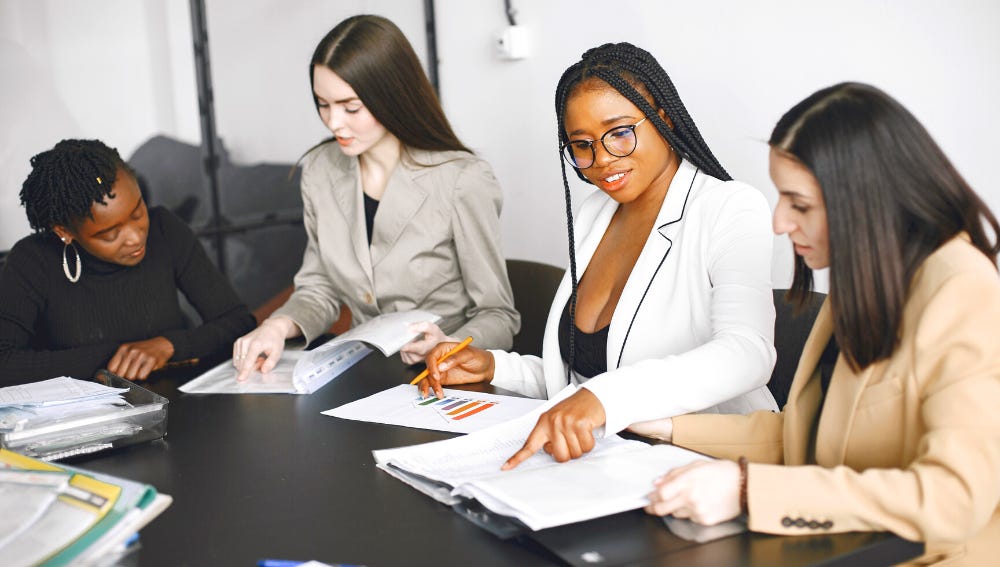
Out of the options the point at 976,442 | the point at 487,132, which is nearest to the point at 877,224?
the point at 976,442

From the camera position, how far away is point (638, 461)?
125 cm

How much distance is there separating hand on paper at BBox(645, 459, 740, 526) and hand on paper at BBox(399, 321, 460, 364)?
2.98 ft

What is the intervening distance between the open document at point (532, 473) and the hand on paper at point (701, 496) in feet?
0.11

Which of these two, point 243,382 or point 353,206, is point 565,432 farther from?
point 353,206

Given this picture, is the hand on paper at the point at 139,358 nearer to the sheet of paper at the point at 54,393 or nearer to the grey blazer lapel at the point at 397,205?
the sheet of paper at the point at 54,393

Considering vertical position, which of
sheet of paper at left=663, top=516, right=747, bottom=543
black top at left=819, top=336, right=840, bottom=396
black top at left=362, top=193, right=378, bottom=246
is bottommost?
sheet of paper at left=663, top=516, right=747, bottom=543

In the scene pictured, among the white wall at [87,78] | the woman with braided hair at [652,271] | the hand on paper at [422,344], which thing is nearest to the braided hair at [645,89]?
the woman with braided hair at [652,271]

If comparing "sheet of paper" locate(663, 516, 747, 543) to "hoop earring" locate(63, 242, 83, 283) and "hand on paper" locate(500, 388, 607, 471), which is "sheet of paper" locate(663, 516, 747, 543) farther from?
"hoop earring" locate(63, 242, 83, 283)

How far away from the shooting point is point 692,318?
1697 mm

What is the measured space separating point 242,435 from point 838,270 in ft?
3.24

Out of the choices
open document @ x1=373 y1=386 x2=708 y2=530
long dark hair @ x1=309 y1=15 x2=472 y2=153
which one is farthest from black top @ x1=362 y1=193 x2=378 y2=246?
open document @ x1=373 y1=386 x2=708 y2=530

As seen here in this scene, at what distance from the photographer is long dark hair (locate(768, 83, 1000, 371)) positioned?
43.8 inches

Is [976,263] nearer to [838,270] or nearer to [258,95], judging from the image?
[838,270]

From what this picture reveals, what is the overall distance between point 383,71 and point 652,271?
93 cm
